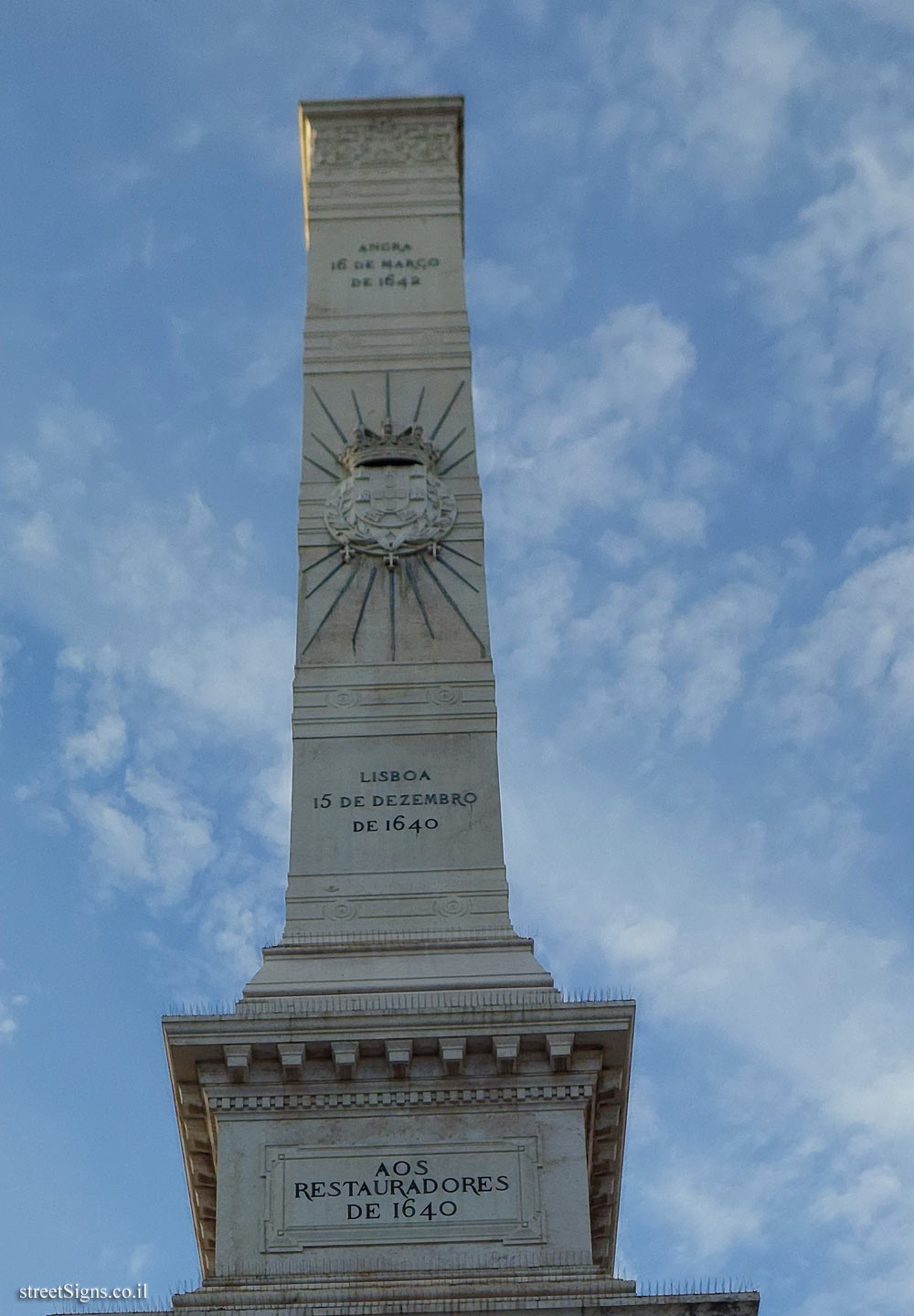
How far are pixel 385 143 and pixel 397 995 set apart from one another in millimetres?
21926

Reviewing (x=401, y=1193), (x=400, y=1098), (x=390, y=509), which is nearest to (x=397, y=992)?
(x=400, y=1098)

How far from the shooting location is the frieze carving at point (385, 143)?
45656 millimetres

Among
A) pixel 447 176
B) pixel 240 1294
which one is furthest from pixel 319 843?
pixel 447 176

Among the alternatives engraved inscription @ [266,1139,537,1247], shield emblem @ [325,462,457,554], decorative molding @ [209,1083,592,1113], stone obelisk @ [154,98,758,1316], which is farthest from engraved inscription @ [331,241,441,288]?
engraved inscription @ [266,1139,537,1247]

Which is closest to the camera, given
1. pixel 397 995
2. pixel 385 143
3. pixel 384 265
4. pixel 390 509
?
pixel 397 995

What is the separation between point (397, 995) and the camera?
3170cm

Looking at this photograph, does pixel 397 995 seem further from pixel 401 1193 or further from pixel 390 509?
pixel 390 509

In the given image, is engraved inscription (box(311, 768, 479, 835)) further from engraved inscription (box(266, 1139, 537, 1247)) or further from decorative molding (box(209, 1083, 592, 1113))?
engraved inscription (box(266, 1139, 537, 1247))

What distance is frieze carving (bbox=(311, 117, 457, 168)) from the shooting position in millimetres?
45656

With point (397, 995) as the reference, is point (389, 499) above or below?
above

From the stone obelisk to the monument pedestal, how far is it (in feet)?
0.13

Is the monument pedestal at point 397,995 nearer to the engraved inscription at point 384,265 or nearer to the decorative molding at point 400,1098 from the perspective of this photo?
the decorative molding at point 400,1098

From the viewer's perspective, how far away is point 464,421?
40.2 metres

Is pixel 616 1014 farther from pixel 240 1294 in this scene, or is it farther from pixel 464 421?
pixel 464 421
